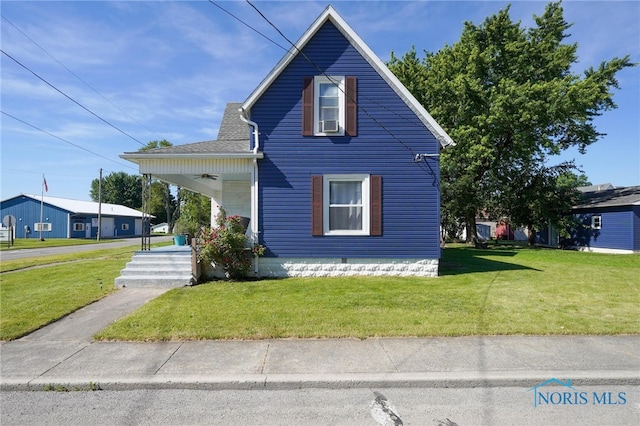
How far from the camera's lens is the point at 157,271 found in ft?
31.4

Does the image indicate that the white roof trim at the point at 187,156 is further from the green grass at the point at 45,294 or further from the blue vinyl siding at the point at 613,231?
the blue vinyl siding at the point at 613,231

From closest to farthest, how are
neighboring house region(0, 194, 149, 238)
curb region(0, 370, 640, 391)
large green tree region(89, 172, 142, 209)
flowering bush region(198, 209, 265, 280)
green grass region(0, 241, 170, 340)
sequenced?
curb region(0, 370, 640, 391) → green grass region(0, 241, 170, 340) → flowering bush region(198, 209, 265, 280) → neighboring house region(0, 194, 149, 238) → large green tree region(89, 172, 142, 209)

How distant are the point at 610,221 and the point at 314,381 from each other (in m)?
26.7

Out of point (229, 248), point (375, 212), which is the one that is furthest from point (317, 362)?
point (375, 212)

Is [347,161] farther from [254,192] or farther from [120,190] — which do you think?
[120,190]

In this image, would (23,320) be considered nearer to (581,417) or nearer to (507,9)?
(581,417)

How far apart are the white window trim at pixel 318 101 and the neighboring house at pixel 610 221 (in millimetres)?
20790

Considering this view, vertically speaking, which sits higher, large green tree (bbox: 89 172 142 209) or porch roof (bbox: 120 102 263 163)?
large green tree (bbox: 89 172 142 209)

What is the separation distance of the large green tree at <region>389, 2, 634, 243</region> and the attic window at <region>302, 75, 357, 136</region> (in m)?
14.9

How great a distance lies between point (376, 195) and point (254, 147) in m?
3.95

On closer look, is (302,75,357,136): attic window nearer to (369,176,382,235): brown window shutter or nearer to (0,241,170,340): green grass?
(369,176,382,235): brown window shutter

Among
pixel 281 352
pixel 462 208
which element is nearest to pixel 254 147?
pixel 281 352

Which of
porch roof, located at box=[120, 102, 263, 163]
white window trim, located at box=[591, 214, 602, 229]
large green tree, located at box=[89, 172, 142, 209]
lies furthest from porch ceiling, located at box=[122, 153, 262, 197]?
large green tree, located at box=[89, 172, 142, 209]

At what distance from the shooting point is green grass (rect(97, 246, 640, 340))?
562 centimetres
